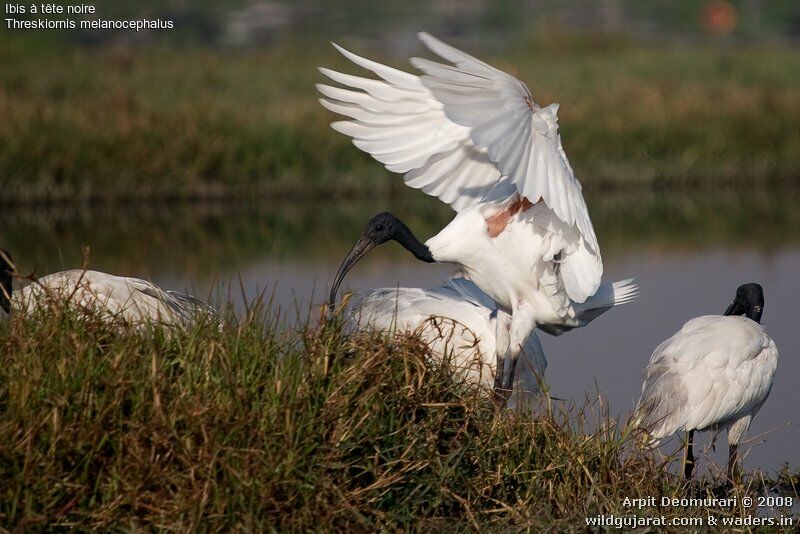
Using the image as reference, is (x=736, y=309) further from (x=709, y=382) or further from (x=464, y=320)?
(x=464, y=320)

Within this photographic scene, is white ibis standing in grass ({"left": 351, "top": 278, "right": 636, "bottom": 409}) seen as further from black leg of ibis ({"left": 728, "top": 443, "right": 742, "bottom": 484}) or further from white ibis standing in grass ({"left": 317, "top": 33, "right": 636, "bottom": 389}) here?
black leg of ibis ({"left": 728, "top": 443, "right": 742, "bottom": 484})

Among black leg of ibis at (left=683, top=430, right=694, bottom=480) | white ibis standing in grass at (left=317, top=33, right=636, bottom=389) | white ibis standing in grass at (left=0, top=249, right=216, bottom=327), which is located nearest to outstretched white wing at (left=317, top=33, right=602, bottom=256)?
white ibis standing in grass at (left=317, top=33, right=636, bottom=389)

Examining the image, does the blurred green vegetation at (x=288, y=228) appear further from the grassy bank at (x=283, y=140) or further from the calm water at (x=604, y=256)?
the grassy bank at (x=283, y=140)

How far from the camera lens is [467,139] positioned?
6141 millimetres

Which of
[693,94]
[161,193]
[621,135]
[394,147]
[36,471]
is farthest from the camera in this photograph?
[693,94]

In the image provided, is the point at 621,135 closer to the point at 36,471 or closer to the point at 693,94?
the point at 693,94

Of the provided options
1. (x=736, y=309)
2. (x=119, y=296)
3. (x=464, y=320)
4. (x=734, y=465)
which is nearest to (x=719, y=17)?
(x=736, y=309)

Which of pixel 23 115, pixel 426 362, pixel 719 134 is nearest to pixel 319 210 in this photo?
pixel 23 115

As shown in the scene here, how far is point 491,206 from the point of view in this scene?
5973 millimetres

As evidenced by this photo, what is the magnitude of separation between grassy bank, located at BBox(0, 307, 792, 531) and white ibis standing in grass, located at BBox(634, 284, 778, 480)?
35.0 inches

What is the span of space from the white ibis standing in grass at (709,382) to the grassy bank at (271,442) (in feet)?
2.92

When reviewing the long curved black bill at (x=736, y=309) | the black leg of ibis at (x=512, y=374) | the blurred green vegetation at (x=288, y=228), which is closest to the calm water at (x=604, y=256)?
the blurred green vegetation at (x=288, y=228)

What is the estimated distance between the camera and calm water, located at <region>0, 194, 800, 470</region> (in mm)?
7770

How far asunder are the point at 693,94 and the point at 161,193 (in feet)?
26.8
